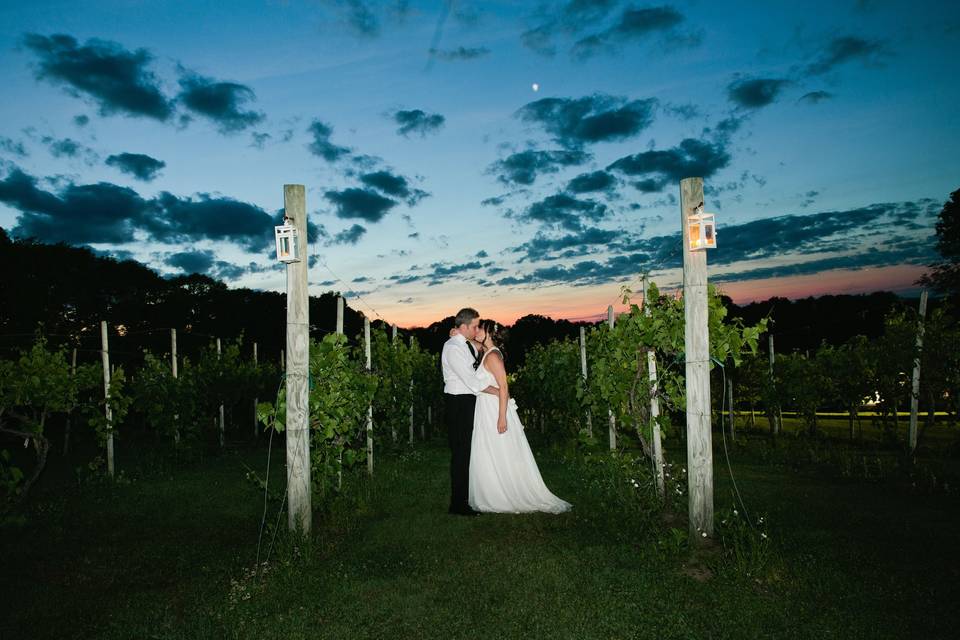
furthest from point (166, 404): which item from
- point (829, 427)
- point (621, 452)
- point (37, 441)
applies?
point (829, 427)

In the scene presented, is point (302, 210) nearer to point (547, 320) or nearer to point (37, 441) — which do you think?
point (37, 441)

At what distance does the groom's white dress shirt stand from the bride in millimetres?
100

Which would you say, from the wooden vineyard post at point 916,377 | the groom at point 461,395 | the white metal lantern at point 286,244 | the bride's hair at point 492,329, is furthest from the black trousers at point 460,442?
the wooden vineyard post at point 916,377

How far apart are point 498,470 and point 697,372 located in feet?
8.04

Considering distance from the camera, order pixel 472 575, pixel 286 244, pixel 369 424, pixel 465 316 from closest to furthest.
A: 1. pixel 472 575
2. pixel 286 244
3. pixel 465 316
4. pixel 369 424

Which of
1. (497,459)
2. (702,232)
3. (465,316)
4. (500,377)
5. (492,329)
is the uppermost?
(702,232)

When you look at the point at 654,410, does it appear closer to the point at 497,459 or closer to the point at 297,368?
the point at 497,459

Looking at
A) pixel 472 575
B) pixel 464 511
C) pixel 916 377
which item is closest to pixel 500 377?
pixel 464 511

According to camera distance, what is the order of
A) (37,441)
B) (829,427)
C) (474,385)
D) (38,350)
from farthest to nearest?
(829,427) < (38,350) < (37,441) < (474,385)

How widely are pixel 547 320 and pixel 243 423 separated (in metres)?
14.4

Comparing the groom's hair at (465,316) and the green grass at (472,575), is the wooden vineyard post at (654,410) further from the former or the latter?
the groom's hair at (465,316)

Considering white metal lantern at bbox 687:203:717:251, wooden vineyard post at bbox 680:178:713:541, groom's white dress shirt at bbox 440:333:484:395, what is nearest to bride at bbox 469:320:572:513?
groom's white dress shirt at bbox 440:333:484:395

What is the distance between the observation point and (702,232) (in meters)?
4.93

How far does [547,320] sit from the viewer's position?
1206 inches
